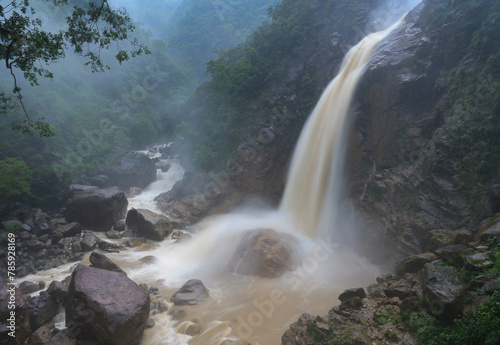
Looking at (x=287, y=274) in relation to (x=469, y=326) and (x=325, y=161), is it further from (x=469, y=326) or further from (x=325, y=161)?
(x=469, y=326)

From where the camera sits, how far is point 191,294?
9758mm

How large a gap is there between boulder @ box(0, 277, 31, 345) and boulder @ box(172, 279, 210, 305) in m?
4.10

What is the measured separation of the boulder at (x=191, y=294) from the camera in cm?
951

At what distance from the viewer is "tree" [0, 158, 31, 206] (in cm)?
1481

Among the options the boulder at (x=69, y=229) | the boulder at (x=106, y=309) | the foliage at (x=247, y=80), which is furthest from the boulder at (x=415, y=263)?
the boulder at (x=69, y=229)

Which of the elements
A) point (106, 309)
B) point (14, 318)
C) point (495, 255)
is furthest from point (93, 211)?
point (495, 255)

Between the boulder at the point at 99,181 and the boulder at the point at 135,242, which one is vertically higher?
the boulder at the point at 99,181

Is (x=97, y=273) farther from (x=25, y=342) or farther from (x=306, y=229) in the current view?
(x=306, y=229)

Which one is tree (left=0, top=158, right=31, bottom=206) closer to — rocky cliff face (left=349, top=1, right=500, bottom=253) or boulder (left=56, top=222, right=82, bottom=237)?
boulder (left=56, top=222, right=82, bottom=237)

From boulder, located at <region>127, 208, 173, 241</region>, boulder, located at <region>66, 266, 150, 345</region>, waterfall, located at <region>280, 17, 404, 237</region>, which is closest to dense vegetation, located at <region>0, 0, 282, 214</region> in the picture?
boulder, located at <region>66, 266, 150, 345</region>

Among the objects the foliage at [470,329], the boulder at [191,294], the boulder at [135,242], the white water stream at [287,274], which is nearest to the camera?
the foliage at [470,329]

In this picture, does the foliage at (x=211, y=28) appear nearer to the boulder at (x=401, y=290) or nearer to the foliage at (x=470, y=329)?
the boulder at (x=401, y=290)

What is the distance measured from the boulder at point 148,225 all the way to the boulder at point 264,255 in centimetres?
555

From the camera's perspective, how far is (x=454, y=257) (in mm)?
6930
